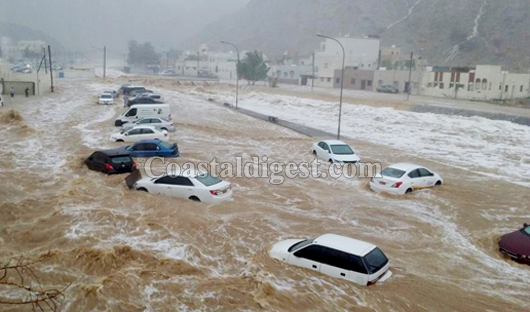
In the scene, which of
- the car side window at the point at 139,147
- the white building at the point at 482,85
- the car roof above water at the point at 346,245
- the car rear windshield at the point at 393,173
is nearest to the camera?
the car roof above water at the point at 346,245

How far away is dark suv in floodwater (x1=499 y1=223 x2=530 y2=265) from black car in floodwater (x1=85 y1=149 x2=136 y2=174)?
548 inches

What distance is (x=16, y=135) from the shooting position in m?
29.1

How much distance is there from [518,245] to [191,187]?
32.1 ft

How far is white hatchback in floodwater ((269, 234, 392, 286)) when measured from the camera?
9945 mm

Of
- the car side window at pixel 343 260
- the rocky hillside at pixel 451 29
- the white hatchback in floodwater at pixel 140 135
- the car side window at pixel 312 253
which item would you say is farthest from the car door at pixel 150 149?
the rocky hillside at pixel 451 29

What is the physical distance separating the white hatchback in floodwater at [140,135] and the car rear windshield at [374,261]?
1871 centimetres

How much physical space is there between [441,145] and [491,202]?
49.6 feet

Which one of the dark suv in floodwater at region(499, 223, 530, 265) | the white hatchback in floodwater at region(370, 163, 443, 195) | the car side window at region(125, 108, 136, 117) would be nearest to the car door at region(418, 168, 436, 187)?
the white hatchback in floodwater at region(370, 163, 443, 195)

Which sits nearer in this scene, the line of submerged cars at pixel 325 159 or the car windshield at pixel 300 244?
the line of submerged cars at pixel 325 159

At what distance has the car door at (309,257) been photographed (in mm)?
10438

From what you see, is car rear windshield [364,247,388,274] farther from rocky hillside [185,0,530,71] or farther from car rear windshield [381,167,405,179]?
rocky hillside [185,0,530,71]

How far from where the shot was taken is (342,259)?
33.2 feet

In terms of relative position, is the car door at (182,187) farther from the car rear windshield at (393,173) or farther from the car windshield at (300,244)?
the car rear windshield at (393,173)

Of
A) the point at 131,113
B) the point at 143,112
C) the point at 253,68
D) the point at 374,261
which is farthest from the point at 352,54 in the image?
the point at 374,261
